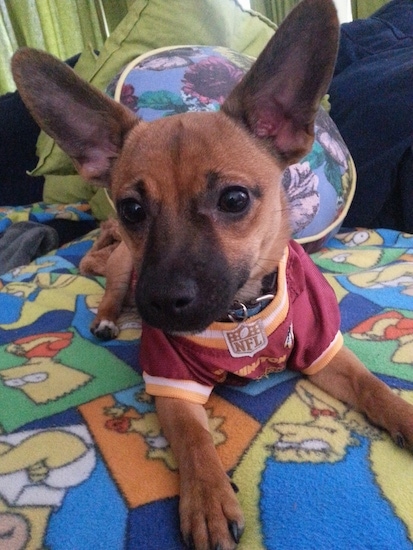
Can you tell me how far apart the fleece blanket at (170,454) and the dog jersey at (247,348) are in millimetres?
66

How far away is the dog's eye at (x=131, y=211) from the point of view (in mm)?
1193

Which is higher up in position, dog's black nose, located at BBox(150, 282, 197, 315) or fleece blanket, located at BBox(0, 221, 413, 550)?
dog's black nose, located at BBox(150, 282, 197, 315)

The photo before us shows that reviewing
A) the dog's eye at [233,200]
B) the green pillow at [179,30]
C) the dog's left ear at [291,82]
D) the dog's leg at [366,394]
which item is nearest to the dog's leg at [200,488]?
the dog's leg at [366,394]

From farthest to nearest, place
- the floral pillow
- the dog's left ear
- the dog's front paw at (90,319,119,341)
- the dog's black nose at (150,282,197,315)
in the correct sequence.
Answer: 1. the floral pillow
2. the dog's front paw at (90,319,119,341)
3. the dog's left ear
4. the dog's black nose at (150,282,197,315)

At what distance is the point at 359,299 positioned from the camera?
1.65 meters

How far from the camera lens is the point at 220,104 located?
2.07 meters

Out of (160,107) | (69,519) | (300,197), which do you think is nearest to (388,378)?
(69,519)

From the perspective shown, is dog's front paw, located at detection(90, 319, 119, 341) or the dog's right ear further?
dog's front paw, located at detection(90, 319, 119, 341)

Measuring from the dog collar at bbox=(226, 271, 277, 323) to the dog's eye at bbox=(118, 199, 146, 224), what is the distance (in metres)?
0.33

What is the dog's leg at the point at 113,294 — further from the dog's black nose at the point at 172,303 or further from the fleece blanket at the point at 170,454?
the dog's black nose at the point at 172,303

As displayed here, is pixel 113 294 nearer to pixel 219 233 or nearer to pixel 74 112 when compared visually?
pixel 74 112

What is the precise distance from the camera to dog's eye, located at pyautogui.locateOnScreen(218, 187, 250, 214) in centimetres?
112

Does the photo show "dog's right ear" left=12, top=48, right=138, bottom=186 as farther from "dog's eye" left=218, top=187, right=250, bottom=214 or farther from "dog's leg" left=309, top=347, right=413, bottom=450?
"dog's leg" left=309, top=347, right=413, bottom=450

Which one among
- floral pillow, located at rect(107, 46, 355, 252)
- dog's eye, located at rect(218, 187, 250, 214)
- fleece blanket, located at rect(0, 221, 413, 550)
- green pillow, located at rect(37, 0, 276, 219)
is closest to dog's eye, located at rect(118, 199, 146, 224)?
dog's eye, located at rect(218, 187, 250, 214)
